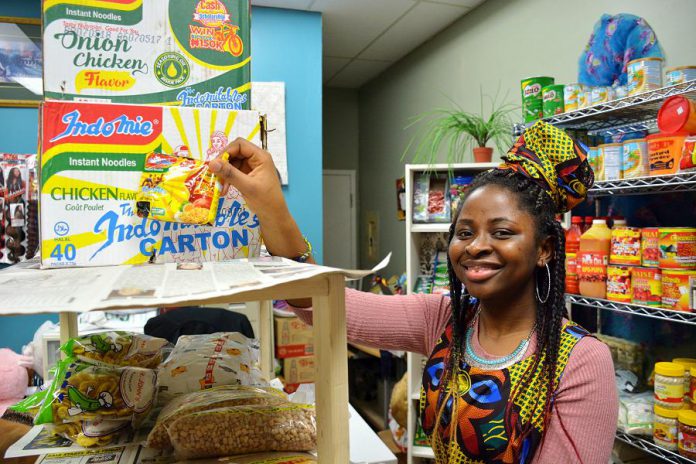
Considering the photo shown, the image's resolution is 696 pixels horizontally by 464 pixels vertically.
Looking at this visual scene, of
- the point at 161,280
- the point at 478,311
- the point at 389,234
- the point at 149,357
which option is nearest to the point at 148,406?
the point at 149,357

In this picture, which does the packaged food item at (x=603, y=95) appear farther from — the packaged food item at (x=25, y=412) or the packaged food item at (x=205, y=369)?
the packaged food item at (x=25, y=412)

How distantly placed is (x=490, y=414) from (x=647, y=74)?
143cm

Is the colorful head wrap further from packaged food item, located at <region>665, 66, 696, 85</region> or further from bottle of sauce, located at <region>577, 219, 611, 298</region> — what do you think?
bottle of sauce, located at <region>577, 219, 611, 298</region>

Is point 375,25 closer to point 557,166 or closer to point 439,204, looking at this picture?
point 439,204

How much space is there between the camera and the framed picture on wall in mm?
3080

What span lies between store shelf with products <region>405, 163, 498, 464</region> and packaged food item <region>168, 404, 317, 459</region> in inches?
88.5

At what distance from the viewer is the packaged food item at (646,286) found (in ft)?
5.85

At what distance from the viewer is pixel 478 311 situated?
4.14 ft

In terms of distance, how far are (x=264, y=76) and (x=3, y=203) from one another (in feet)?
8.78

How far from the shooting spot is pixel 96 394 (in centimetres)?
83

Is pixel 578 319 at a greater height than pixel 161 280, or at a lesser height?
lesser

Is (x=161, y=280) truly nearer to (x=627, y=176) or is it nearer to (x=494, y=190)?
(x=494, y=190)

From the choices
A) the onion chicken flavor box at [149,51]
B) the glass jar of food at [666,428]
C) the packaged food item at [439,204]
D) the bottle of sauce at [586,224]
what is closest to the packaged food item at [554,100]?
the bottle of sauce at [586,224]

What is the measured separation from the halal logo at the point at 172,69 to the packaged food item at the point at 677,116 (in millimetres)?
1615
